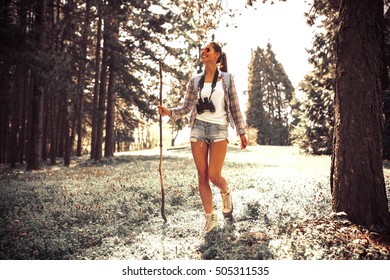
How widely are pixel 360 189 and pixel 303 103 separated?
62.8 feet

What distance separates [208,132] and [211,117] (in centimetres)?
24

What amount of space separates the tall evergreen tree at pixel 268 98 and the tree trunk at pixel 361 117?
1608 inches

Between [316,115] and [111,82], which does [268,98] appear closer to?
[316,115]

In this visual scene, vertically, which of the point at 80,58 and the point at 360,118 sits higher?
the point at 80,58

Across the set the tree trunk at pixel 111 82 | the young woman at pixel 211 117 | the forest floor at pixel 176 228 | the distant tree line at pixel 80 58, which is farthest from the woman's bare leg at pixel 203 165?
the tree trunk at pixel 111 82

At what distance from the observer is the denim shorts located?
4.53 m

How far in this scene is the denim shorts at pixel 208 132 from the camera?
453 cm

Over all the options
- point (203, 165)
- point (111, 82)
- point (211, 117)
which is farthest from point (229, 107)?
point (111, 82)

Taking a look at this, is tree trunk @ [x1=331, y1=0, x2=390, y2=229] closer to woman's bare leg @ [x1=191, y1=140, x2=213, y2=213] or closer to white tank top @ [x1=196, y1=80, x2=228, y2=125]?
white tank top @ [x1=196, y1=80, x2=228, y2=125]

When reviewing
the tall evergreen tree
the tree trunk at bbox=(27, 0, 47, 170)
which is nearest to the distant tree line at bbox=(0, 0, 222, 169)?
the tree trunk at bbox=(27, 0, 47, 170)

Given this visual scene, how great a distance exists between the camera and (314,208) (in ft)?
17.1

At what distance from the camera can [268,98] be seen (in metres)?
47.0

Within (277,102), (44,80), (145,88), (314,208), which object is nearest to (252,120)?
(277,102)

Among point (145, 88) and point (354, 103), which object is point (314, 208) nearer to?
point (354, 103)
